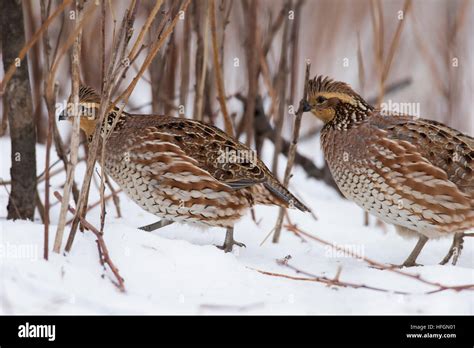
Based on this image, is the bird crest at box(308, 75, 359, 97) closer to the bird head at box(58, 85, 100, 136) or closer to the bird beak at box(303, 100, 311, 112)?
the bird beak at box(303, 100, 311, 112)

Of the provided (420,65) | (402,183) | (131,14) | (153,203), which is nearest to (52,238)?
(153,203)

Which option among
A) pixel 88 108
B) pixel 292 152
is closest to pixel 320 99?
pixel 292 152

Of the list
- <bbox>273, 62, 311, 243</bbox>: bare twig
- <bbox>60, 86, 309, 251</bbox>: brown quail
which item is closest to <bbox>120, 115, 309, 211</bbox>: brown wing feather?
<bbox>60, 86, 309, 251</bbox>: brown quail

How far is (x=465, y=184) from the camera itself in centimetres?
453

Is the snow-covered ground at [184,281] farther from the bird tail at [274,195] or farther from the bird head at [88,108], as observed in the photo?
the bird head at [88,108]

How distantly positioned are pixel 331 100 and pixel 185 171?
43.2 inches

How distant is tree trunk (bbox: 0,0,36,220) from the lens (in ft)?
14.4

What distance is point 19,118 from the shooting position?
176 inches

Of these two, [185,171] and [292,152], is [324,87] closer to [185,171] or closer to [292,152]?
[292,152]

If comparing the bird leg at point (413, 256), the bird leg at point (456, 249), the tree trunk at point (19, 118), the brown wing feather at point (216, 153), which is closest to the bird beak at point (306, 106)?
the brown wing feather at point (216, 153)

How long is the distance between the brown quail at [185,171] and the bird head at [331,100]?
21.6 inches

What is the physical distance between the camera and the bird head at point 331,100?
4.84 meters
